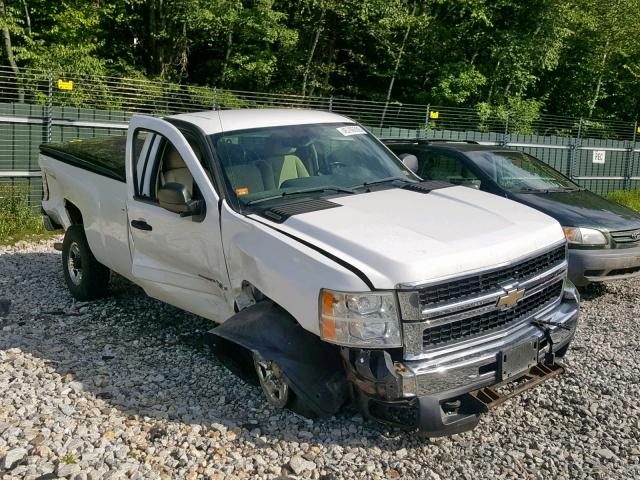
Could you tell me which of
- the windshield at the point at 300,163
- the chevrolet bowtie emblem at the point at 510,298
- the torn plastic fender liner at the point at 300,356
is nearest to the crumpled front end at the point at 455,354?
the chevrolet bowtie emblem at the point at 510,298

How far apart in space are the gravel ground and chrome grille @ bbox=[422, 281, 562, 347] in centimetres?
72

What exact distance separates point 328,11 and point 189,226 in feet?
67.9

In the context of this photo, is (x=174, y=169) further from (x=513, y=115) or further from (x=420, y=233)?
(x=513, y=115)

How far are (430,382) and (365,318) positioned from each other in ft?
1.61

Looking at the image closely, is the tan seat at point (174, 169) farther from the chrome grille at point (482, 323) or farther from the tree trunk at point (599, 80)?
the tree trunk at point (599, 80)

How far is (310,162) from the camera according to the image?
200 inches

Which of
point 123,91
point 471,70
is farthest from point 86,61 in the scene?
point 471,70

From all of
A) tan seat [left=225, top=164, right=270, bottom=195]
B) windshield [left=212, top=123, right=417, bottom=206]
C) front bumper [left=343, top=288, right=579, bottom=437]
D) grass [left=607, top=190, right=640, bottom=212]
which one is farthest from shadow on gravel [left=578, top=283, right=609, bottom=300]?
grass [left=607, top=190, right=640, bottom=212]

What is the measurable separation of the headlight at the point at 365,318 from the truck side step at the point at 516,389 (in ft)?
2.05

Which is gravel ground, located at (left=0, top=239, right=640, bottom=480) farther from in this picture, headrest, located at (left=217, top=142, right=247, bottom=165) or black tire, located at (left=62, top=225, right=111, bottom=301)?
headrest, located at (left=217, top=142, right=247, bottom=165)

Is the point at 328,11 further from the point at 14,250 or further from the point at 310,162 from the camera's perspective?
the point at 310,162

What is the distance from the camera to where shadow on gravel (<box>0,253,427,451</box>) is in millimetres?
4188

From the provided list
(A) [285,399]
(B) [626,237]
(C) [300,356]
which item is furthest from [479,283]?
(B) [626,237]

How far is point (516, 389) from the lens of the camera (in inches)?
159
